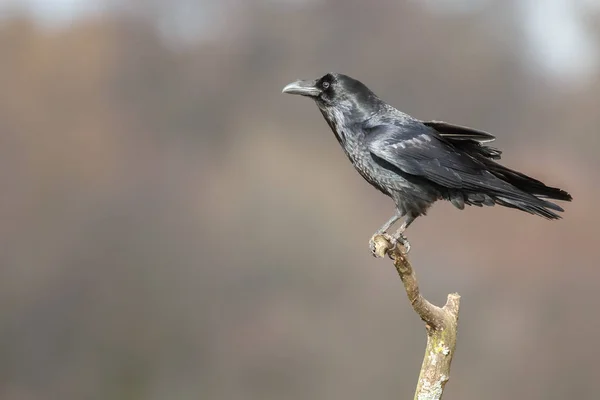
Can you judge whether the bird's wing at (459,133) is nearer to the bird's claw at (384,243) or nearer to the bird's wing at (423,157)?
the bird's wing at (423,157)

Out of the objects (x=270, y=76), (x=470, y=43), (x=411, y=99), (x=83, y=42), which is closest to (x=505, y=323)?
(x=411, y=99)

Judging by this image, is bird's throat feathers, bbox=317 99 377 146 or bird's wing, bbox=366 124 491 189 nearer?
bird's wing, bbox=366 124 491 189

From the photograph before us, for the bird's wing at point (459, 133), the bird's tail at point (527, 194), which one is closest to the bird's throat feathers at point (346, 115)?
the bird's wing at point (459, 133)

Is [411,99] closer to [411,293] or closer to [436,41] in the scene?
[436,41]

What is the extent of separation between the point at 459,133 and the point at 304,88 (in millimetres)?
661

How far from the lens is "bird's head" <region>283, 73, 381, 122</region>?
2826mm

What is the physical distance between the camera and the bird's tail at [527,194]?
2576 mm

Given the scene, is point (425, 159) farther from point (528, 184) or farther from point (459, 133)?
point (528, 184)

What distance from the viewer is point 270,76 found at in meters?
4.29

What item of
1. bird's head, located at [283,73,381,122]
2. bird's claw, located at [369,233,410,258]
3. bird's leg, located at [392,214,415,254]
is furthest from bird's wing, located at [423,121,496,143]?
bird's claw, located at [369,233,410,258]

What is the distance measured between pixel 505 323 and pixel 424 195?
1723mm

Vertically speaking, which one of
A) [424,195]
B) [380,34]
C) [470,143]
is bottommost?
[424,195]

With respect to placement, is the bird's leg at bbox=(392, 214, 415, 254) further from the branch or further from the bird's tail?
the bird's tail

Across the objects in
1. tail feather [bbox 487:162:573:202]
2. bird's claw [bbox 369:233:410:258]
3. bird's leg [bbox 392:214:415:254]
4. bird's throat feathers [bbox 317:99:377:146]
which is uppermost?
bird's throat feathers [bbox 317:99:377:146]
